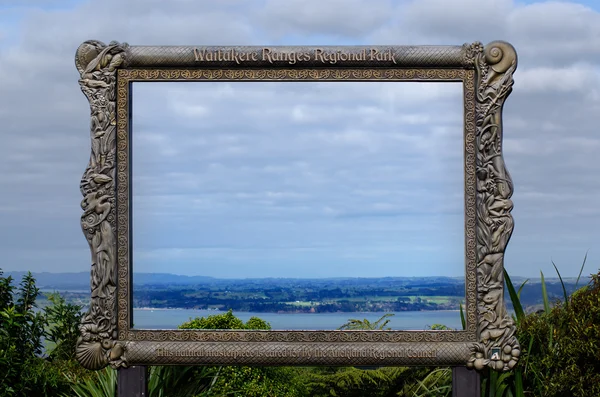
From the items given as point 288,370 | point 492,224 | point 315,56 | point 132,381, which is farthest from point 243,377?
point 315,56

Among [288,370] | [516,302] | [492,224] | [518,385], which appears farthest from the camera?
[288,370]

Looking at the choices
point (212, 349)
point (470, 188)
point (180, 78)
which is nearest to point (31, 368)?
point (212, 349)

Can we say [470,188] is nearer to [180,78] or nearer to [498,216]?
[498,216]

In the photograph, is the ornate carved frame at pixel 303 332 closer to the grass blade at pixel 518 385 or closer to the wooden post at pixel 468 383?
the wooden post at pixel 468 383

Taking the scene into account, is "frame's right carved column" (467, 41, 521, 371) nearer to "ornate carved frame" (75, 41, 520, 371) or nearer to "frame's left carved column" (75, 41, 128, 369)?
"ornate carved frame" (75, 41, 520, 371)

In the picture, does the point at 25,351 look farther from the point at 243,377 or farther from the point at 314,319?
the point at 314,319

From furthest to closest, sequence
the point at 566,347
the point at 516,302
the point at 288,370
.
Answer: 1. the point at 288,370
2. the point at 516,302
3. the point at 566,347

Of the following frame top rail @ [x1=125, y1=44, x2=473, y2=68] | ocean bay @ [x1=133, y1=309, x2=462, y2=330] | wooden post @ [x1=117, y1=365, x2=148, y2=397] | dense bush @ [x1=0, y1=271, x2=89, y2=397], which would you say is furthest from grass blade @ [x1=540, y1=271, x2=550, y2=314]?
dense bush @ [x1=0, y1=271, x2=89, y2=397]
